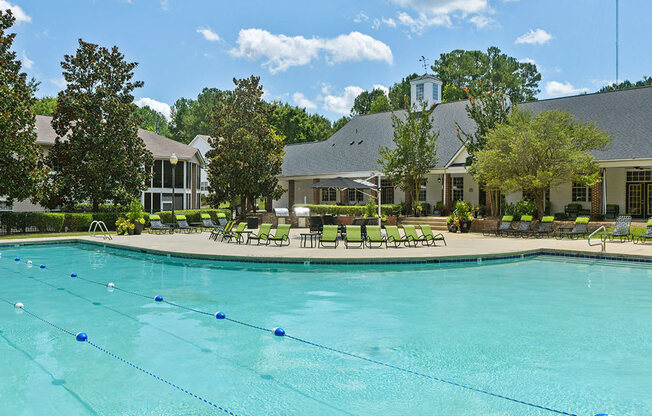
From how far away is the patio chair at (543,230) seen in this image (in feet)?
75.3

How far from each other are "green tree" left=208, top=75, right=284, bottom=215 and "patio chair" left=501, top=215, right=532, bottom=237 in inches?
598

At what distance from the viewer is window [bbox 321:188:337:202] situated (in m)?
38.2

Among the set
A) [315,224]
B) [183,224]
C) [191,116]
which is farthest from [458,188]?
[191,116]

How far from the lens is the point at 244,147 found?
3131cm

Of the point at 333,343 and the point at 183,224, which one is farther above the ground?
the point at 183,224

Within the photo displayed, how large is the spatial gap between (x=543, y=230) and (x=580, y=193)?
6545 mm

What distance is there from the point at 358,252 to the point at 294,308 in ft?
21.0

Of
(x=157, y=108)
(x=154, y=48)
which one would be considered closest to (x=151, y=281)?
(x=154, y=48)

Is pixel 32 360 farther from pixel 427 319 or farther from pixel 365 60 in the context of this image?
pixel 365 60

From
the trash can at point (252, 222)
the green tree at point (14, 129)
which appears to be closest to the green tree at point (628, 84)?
the trash can at point (252, 222)

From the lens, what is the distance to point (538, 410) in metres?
5.48

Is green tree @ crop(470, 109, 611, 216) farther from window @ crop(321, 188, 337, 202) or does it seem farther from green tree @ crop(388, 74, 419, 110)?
green tree @ crop(388, 74, 419, 110)

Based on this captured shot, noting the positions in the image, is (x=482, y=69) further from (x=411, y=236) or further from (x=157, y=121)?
(x=157, y=121)

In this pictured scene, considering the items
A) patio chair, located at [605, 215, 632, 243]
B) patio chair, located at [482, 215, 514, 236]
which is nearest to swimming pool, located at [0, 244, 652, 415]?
patio chair, located at [605, 215, 632, 243]
